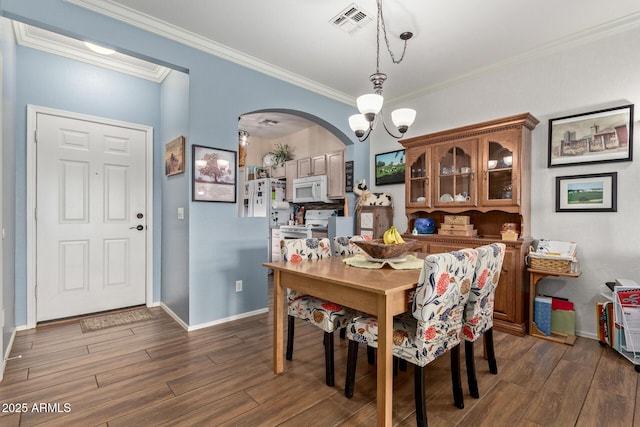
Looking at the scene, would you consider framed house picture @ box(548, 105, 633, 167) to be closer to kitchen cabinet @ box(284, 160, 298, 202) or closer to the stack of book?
the stack of book

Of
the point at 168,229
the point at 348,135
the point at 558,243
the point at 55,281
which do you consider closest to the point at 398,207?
the point at 348,135

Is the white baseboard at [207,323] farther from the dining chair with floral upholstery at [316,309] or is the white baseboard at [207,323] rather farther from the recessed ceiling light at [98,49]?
the recessed ceiling light at [98,49]

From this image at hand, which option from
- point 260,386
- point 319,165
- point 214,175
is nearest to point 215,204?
point 214,175

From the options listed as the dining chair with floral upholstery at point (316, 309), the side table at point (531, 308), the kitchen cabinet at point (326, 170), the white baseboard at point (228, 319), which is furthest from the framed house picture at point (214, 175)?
the side table at point (531, 308)

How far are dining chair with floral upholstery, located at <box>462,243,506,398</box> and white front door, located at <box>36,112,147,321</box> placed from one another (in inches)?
136

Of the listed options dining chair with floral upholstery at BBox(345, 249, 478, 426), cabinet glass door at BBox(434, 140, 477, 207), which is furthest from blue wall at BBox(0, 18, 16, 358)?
cabinet glass door at BBox(434, 140, 477, 207)

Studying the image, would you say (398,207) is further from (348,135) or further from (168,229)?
(168,229)

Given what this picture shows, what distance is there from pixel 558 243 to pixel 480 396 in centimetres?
173

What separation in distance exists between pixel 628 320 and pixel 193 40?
4222mm

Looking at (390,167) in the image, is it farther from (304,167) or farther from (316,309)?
(316,309)

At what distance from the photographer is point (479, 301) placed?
187 centimetres

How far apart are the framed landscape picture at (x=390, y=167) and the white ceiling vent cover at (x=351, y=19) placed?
1854 millimetres

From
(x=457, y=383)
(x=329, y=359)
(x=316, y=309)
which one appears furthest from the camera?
(x=316, y=309)

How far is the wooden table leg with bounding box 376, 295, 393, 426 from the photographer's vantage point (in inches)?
59.7
